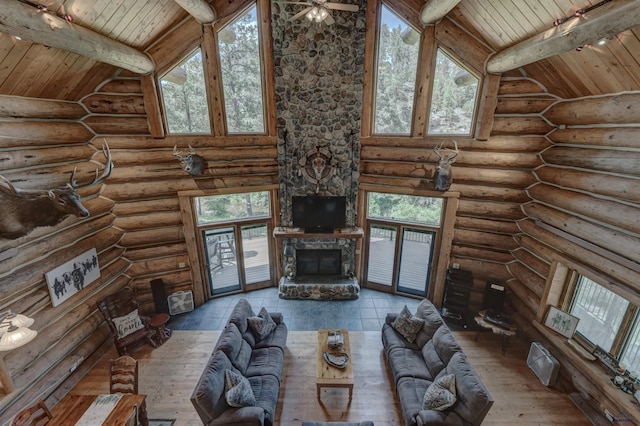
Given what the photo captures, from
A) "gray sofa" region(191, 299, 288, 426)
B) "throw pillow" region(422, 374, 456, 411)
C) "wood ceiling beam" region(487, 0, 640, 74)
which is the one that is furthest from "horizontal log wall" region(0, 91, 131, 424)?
"wood ceiling beam" region(487, 0, 640, 74)

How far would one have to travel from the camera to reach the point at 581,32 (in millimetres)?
3285

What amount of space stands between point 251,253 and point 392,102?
5.01 m

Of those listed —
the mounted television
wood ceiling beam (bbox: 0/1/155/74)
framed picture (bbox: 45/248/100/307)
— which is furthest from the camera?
the mounted television

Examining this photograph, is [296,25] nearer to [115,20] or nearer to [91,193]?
[115,20]

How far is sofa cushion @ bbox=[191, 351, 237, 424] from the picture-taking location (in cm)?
362

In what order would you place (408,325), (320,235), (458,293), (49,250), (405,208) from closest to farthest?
(49,250) → (408,325) → (458,293) → (320,235) → (405,208)

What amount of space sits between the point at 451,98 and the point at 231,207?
5.52 meters

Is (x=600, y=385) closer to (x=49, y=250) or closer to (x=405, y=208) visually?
(x=405, y=208)

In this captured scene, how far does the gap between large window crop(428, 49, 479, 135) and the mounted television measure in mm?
2683

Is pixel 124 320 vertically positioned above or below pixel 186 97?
below

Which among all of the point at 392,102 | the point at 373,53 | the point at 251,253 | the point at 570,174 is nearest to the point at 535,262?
the point at 570,174

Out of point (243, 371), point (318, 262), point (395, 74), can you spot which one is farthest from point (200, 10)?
point (243, 371)

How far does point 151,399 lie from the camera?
15.4 ft

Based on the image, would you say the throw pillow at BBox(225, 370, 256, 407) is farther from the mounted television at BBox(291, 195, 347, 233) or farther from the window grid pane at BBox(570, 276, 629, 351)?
the window grid pane at BBox(570, 276, 629, 351)
